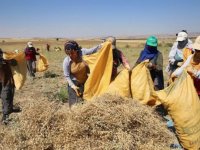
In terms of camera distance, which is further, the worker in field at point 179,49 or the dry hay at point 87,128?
the worker in field at point 179,49

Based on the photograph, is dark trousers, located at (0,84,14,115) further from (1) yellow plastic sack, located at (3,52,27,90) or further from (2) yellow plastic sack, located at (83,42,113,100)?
(2) yellow plastic sack, located at (83,42,113,100)

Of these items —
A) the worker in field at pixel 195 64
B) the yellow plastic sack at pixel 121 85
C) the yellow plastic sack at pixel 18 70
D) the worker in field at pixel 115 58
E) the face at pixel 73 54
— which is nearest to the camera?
the worker in field at pixel 195 64

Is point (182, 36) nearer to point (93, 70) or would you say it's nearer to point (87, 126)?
point (93, 70)

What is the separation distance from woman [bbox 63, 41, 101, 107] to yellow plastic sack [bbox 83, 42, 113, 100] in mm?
134

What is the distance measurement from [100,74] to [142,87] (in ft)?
2.73

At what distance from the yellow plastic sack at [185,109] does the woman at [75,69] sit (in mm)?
1540

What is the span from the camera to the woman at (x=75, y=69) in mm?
6117

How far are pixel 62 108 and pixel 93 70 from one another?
1536 mm

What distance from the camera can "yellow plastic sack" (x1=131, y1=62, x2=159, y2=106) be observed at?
564 cm

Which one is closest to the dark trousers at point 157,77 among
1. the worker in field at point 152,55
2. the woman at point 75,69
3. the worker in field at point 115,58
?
the worker in field at point 152,55

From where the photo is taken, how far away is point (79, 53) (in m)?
6.25

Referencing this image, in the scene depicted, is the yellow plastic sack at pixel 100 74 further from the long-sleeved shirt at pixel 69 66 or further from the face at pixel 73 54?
the face at pixel 73 54

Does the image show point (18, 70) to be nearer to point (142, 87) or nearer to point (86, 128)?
point (142, 87)

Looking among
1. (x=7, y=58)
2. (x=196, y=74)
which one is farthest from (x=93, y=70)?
(x=7, y=58)
